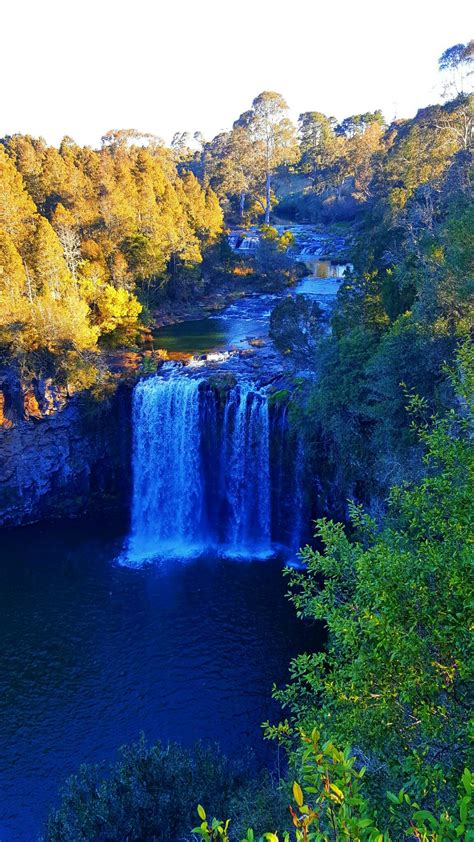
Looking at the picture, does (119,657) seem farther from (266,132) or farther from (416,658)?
(266,132)

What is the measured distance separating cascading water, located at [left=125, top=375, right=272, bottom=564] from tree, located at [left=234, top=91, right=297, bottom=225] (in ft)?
177

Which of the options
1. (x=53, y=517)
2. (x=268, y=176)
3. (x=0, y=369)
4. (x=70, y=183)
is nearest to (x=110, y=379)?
(x=0, y=369)

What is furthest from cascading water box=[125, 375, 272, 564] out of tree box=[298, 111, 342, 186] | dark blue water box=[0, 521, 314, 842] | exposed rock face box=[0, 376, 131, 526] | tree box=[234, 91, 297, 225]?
tree box=[298, 111, 342, 186]

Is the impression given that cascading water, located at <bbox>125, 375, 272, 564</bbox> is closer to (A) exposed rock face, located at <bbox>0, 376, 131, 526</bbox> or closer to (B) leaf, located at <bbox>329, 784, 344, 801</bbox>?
(A) exposed rock face, located at <bbox>0, 376, 131, 526</bbox>

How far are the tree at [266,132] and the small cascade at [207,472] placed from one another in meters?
53.9

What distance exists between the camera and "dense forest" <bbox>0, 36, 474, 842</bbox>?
6.41 metres

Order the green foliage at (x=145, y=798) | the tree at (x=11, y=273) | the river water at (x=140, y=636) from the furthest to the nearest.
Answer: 1. the tree at (x=11, y=273)
2. the river water at (x=140, y=636)
3. the green foliage at (x=145, y=798)

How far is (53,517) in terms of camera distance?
29000mm

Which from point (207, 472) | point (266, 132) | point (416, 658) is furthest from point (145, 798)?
point (266, 132)

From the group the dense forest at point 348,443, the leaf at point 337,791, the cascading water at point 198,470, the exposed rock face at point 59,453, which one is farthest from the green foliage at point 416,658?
the exposed rock face at point 59,453

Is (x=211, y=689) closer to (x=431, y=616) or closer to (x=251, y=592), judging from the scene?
(x=251, y=592)

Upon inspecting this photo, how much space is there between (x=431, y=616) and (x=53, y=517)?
25535 millimetres

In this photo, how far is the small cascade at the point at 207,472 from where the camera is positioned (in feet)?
86.5

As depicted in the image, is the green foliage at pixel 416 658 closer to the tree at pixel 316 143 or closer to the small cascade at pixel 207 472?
the small cascade at pixel 207 472
